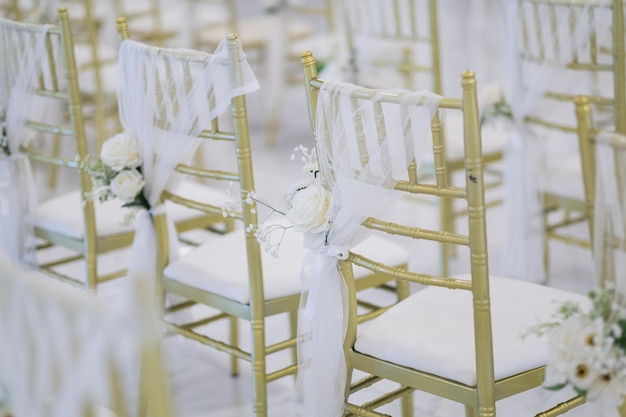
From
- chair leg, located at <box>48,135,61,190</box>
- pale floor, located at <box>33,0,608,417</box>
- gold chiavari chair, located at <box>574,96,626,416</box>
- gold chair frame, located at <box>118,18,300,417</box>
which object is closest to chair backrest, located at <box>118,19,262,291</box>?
gold chair frame, located at <box>118,18,300,417</box>

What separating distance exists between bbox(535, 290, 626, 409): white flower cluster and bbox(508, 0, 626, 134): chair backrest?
1487 millimetres

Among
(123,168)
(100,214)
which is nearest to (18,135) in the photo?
(100,214)

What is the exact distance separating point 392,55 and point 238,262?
2.08m

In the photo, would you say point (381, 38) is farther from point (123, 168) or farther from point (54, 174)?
point (54, 174)

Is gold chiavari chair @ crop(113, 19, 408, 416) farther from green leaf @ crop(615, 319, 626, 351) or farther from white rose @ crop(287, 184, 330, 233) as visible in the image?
green leaf @ crop(615, 319, 626, 351)

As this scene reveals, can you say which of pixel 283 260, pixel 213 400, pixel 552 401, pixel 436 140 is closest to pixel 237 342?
pixel 213 400

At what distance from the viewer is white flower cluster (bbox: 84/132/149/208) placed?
2.69 meters

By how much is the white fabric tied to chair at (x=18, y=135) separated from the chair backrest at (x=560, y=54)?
1492mm

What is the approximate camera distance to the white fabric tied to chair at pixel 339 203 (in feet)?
6.73

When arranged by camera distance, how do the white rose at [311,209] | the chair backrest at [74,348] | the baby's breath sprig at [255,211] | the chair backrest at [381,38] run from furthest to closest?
the chair backrest at [381,38] < the baby's breath sprig at [255,211] < the white rose at [311,209] < the chair backrest at [74,348]

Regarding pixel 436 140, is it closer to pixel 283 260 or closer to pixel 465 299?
pixel 465 299

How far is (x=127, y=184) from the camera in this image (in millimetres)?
2691

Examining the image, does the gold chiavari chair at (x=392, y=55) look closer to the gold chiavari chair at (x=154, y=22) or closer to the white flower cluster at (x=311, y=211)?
the gold chiavari chair at (x=154, y=22)

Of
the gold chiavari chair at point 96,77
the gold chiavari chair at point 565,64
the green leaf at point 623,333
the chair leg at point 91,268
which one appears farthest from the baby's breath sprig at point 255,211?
the gold chiavari chair at point 96,77
